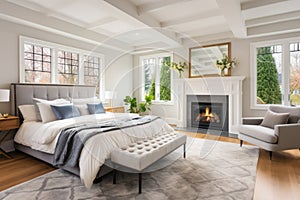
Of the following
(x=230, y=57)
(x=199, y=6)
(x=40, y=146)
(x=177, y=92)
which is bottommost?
(x=40, y=146)

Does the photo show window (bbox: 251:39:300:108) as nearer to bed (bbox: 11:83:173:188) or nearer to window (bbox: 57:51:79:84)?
bed (bbox: 11:83:173:188)

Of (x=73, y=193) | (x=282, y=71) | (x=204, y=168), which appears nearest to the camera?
(x=73, y=193)

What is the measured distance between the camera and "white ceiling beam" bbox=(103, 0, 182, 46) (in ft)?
10.5

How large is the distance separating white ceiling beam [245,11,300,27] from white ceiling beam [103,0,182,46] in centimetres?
190

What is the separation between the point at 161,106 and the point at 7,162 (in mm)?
4567

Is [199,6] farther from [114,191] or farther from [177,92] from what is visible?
[114,191]

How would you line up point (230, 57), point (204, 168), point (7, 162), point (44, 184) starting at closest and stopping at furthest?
1. point (44, 184)
2. point (204, 168)
3. point (7, 162)
4. point (230, 57)

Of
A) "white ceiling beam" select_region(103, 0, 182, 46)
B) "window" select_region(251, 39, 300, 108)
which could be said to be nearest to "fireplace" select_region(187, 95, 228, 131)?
"window" select_region(251, 39, 300, 108)

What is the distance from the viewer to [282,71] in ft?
15.4

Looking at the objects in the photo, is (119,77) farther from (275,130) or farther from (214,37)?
(275,130)

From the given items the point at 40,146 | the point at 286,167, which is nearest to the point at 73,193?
the point at 40,146

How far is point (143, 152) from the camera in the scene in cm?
228

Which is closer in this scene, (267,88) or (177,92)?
(267,88)

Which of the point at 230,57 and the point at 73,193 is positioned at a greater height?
the point at 230,57
